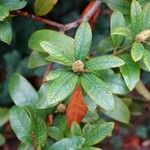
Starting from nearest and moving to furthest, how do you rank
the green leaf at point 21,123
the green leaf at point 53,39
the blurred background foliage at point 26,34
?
1. the green leaf at point 21,123
2. the green leaf at point 53,39
3. the blurred background foliage at point 26,34

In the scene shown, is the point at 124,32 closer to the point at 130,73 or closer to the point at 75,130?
the point at 130,73

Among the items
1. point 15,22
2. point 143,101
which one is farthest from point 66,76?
point 15,22

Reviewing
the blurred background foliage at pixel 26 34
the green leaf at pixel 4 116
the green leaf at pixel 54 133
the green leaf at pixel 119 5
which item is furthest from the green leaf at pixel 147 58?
the blurred background foliage at pixel 26 34

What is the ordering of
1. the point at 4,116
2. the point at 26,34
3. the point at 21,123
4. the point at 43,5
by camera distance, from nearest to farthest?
the point at 21,123
the point at 43,5
the point at 4,116
the point at 26,34

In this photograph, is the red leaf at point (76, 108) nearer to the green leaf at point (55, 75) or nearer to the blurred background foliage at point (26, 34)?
the green leaf at point (55, 75)

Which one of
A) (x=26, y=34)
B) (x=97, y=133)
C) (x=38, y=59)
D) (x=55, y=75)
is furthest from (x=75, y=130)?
(x=26, y=34)

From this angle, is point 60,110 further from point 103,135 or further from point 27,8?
point 27,8

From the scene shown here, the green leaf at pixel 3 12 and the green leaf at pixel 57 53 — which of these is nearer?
the green leaf at pixel 57 53
